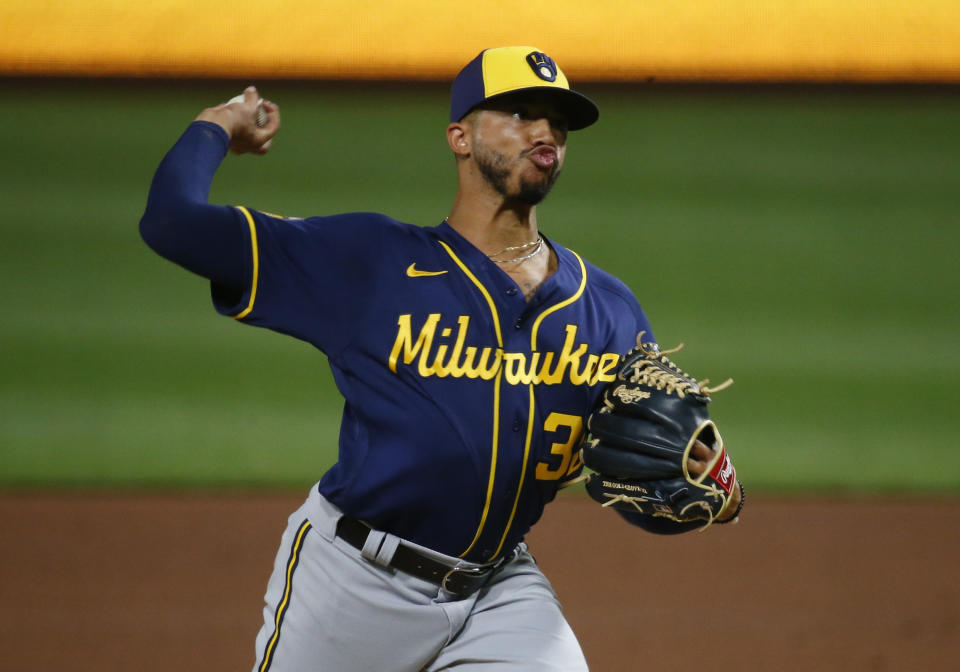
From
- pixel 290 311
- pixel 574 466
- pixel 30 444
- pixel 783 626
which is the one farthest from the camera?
pixel 30 444

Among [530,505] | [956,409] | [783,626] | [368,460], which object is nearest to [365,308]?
[368,460]

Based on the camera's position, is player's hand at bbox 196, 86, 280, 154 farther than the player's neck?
No

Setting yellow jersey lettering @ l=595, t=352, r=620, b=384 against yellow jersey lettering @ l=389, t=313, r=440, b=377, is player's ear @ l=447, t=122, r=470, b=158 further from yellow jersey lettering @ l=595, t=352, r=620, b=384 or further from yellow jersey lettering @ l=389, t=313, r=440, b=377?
yellow jersey lettering @ l=595, t=352, r=620, b=384

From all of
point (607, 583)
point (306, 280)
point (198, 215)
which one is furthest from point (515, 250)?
point (607, 583)

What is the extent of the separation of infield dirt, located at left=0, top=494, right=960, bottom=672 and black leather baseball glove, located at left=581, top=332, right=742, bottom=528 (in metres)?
1.80

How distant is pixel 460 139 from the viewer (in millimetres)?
2047

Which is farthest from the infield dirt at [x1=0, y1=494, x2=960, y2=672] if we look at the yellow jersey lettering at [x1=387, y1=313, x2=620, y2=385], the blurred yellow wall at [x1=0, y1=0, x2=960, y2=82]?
the blurred yellow wall at [x1=0, y1=0, x2=960, y2=82]

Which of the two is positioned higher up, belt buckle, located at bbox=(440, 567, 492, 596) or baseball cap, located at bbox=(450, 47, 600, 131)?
baseball cap, located at bbox=(450, 47, 600, 131)

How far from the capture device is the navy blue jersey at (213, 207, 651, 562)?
1.81 meters

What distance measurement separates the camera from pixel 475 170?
2010 millimetres

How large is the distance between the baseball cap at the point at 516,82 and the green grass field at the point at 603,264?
3.33m

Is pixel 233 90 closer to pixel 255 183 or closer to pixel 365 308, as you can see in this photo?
pixel 255 183

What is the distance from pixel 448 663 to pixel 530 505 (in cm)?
36

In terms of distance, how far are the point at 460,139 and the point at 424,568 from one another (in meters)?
0.92
